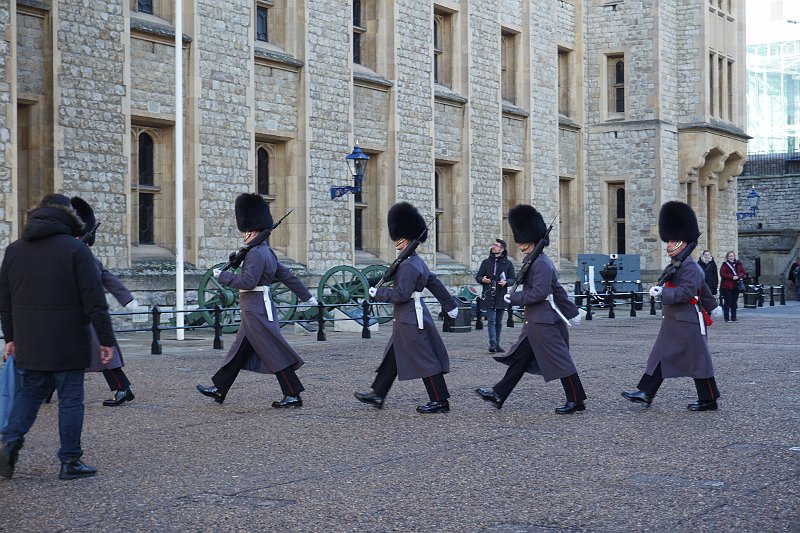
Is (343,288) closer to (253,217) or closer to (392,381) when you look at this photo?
(253,217)

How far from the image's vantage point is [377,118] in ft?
82.2

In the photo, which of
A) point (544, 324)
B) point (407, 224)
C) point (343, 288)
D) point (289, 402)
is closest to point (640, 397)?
point (544, 324)

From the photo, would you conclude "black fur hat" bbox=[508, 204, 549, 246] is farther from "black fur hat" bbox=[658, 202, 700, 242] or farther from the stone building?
the stone building

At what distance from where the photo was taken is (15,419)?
23.9ft

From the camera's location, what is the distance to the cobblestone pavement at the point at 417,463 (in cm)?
614

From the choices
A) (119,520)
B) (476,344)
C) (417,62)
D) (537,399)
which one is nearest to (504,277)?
(476,344)

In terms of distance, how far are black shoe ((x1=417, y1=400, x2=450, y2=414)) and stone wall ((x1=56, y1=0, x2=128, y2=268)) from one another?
9541mm

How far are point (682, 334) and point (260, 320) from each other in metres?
3.54

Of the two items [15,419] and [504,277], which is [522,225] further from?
[504,277]

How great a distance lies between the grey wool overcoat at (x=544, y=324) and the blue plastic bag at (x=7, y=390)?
4348 millimetres

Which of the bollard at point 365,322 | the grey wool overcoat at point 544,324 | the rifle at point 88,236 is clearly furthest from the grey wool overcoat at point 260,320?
the bollard at point 365,322

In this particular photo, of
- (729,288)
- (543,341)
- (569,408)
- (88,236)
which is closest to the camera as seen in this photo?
(569,408)

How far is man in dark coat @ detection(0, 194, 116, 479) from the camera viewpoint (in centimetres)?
730

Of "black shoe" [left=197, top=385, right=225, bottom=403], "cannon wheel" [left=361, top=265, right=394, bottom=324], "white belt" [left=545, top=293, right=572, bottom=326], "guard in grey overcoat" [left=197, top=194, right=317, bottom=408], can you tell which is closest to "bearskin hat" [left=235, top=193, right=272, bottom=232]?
"guard in grey overcoat" [left=197, top=194, right=317, bottom=408]
